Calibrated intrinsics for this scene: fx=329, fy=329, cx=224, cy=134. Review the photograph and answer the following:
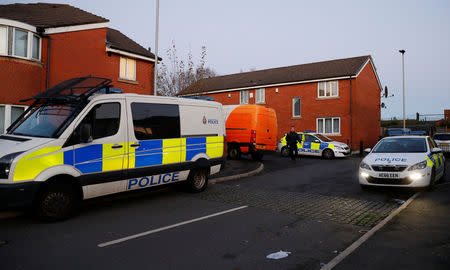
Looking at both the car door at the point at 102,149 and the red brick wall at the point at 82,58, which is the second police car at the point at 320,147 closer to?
the red brick wall at the point at 82,58

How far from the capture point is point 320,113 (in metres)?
27.1

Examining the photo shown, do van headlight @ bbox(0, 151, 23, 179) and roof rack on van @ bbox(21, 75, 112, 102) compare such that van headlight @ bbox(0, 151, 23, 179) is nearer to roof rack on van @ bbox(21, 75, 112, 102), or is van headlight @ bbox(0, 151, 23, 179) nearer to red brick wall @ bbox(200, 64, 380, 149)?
roof rack on van @ bbox(21, 75, 112, 102)

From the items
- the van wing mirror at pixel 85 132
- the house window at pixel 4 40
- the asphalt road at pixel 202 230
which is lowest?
the asphalt road at pixel 202 230

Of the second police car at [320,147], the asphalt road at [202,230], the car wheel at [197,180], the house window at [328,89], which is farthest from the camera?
the house window at [328,89]

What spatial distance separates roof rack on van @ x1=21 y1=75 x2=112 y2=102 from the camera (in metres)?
6.14

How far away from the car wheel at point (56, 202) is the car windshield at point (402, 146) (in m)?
7.90

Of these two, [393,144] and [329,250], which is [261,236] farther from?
[393,144]

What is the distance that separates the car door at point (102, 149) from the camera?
580 cm

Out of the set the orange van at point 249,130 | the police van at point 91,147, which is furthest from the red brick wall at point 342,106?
the police van at point 91,147

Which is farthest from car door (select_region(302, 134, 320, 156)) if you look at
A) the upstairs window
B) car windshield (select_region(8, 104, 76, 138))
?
car windshield (select_region(8, 104, 76, 138))

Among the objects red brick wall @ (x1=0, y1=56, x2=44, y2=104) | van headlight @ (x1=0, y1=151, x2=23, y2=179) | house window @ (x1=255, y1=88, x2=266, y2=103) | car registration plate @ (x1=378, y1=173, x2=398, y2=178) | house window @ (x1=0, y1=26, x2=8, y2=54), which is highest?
house window @ (x1=255, y1=88, x2=266, y2=103)

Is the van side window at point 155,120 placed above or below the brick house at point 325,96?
below

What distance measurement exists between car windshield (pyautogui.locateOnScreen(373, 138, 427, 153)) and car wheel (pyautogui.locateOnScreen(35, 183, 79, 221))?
790 cm

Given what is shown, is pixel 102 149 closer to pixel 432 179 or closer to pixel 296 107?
pixel 432 179
